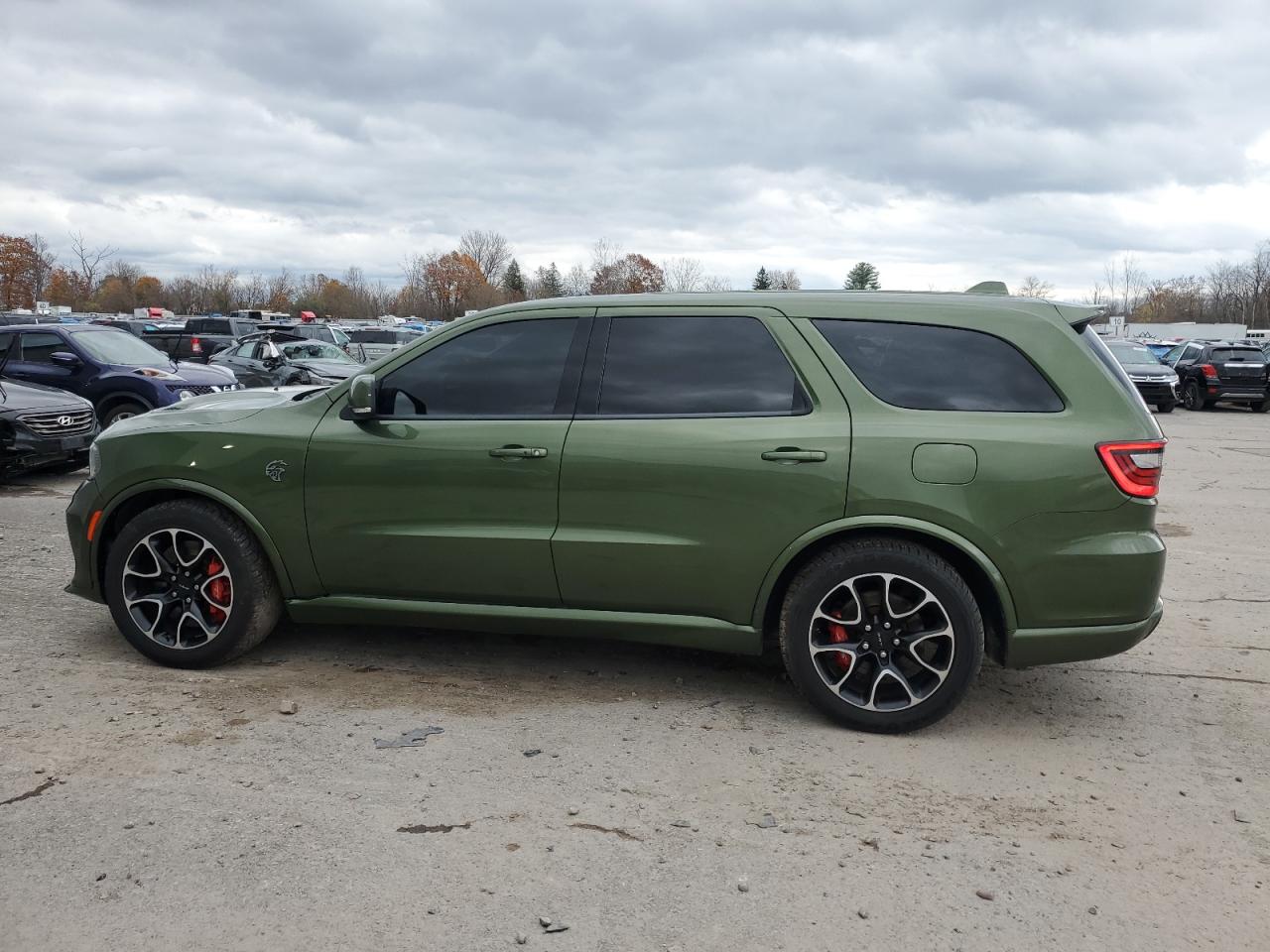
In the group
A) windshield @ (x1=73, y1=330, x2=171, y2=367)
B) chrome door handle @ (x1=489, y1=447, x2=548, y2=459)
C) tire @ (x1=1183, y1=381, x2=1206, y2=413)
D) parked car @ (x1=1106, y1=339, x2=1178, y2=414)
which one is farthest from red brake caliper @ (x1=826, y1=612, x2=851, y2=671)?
tire @ (x1=1183, y1=381, x2=1206, y2=413)

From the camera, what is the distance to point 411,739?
395 centimetres

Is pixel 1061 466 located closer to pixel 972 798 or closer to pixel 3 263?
pixel 972 798

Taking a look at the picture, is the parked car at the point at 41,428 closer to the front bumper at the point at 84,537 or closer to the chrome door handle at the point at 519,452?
the front bumper at the point at 84,537

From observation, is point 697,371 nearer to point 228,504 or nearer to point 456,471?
point 456,471

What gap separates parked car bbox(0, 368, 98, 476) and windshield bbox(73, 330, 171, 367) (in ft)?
7.37

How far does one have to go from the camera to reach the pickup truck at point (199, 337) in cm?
2277

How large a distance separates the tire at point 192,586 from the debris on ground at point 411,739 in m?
1.08

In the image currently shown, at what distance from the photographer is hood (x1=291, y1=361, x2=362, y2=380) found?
773 inches

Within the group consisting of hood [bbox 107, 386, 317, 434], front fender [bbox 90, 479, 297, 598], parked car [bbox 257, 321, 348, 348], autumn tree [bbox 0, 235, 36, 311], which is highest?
autumn tree [bbox 0, 235, 36, 311]

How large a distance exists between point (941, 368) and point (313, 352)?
19507 millimetres

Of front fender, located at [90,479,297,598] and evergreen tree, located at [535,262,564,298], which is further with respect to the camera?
evergreen tree, located at [535,262,564,298]

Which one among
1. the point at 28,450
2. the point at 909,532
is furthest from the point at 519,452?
the point at 28,450

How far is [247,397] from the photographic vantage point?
5.07 meters

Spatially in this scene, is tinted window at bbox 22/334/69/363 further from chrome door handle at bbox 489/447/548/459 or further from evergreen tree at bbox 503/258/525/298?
evergreen tree at bbox 503/258/525/298
